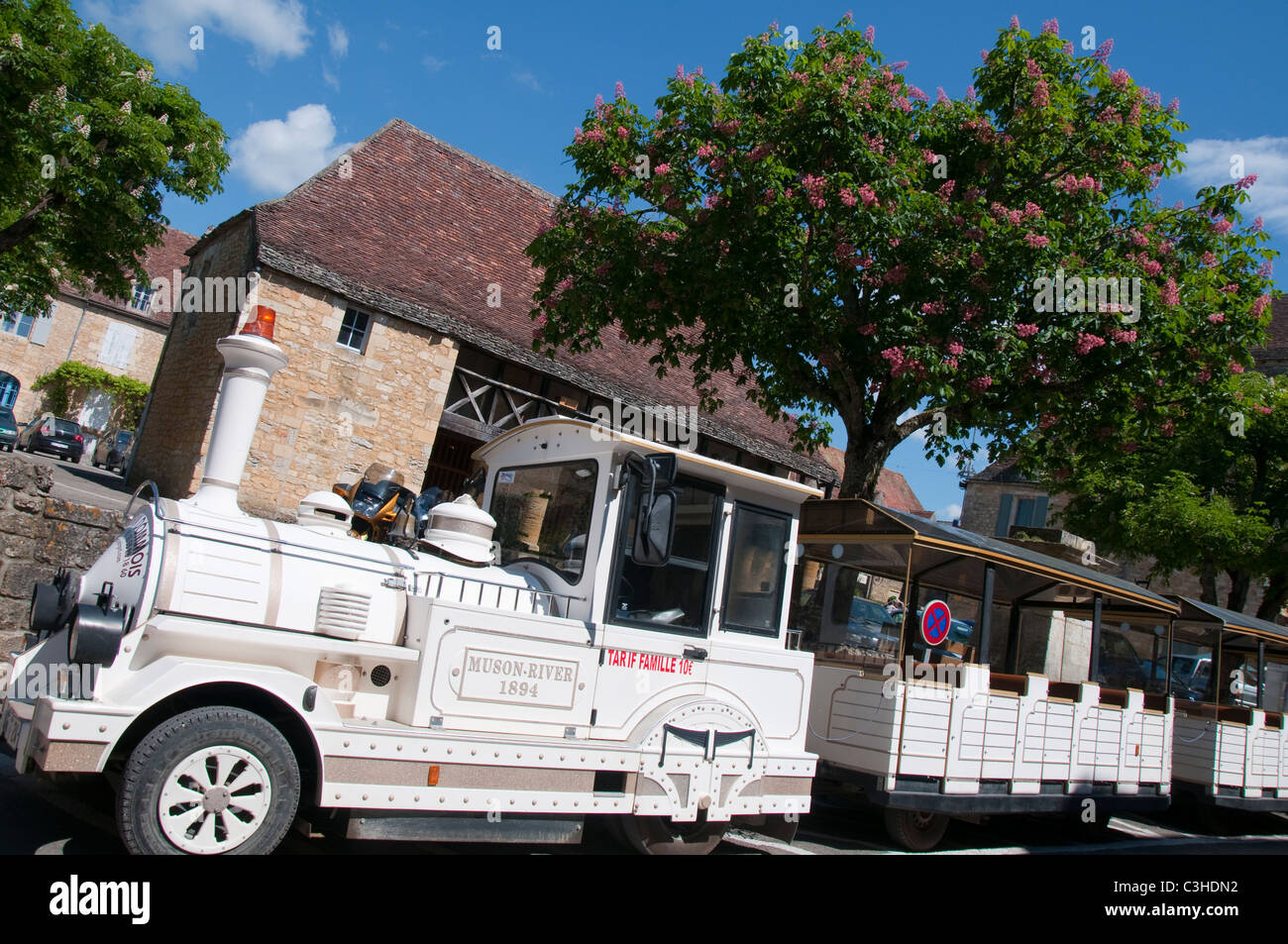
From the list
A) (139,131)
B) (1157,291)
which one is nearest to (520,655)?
(1157,291)

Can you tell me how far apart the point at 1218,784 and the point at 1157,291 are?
6.71 meters

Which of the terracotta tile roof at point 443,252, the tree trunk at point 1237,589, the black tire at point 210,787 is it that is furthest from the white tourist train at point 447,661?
the tree trunk at point 1237,589

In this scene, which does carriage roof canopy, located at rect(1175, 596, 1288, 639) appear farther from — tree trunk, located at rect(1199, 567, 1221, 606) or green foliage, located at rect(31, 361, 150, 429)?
green foliage, located at rect(31, 361, 150, 429)

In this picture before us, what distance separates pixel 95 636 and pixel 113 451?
33301 mm

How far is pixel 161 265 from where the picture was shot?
3638cm

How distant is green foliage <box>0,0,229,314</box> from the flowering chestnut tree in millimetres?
10193

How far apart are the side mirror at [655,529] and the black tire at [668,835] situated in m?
1.64

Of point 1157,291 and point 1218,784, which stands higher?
point 1157,291

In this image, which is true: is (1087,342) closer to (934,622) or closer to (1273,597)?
(934,622)

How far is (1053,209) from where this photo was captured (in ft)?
34.9

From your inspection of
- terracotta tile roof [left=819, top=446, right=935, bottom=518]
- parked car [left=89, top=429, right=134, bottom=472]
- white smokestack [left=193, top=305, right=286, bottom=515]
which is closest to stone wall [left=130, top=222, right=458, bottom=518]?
white smokestack [left=193, top=305, right=286, bottom=515]

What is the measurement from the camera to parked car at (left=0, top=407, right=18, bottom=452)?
87.3ft
